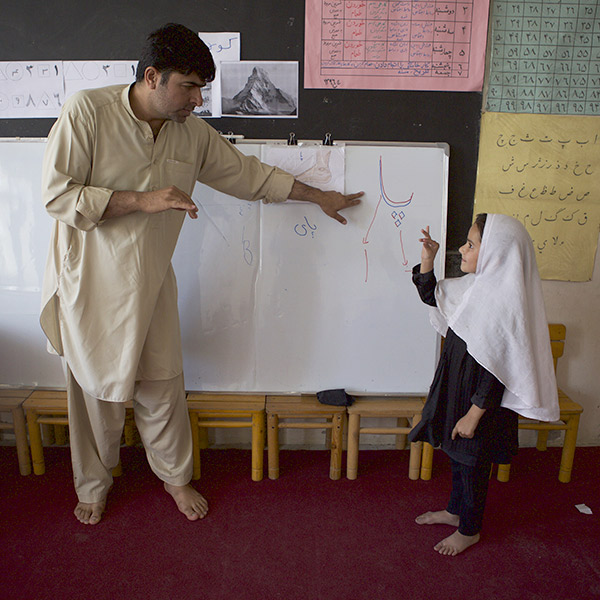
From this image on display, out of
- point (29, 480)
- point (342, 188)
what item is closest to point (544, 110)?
point (342, 188)

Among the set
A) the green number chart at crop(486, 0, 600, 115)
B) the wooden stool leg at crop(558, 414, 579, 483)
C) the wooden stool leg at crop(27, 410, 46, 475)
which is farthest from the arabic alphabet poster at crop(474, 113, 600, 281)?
the wooden stool leg at crop(27, 410, 46, 475)

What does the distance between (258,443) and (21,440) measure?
1.08 metres

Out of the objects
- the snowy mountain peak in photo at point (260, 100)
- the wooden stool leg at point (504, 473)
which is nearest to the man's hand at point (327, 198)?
the snowy mountain peak in photo at point (260, 100)

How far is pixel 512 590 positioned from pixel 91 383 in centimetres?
168

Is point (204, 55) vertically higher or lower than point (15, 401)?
higher

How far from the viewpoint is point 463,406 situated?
1.82 metres

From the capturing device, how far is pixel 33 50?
7.59ft

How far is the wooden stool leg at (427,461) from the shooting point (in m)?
2.46

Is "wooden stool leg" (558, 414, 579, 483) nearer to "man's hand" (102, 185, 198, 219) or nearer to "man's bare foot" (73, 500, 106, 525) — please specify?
"man's hand" (102, 185, 198, 219)

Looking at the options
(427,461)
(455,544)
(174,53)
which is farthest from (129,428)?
(174,53)

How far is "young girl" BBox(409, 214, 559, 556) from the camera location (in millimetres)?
1645

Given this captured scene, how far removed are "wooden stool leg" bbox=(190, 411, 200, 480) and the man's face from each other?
4.26 ft

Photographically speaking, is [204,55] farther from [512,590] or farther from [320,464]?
[512,590]

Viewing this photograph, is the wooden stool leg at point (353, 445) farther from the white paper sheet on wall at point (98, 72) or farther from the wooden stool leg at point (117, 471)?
the white paper sheet on wall at point (98, 72)
